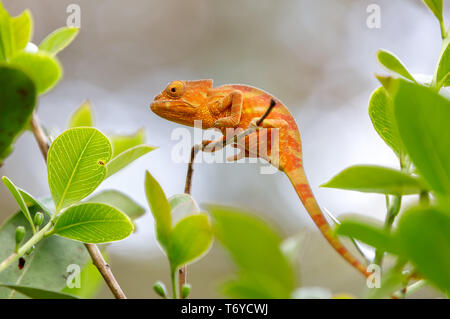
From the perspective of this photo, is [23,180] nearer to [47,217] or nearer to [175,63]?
[175,63]

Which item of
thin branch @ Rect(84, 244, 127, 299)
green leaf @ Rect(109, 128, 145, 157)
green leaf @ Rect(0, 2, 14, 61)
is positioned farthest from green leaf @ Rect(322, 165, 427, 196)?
green leaf @ Rect(109, 128, 145, 157)

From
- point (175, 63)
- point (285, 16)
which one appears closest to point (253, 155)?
point (175, 63)

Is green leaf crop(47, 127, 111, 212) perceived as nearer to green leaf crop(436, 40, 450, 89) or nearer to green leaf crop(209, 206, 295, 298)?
green leaf crop(209, 206, 295, 298)

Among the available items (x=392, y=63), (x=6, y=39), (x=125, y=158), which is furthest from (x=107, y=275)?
(x=392, y=63)

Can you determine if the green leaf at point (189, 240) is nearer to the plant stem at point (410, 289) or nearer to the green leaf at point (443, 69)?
the plant stem at point (410, 289)

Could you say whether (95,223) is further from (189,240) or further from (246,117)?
(246,117)

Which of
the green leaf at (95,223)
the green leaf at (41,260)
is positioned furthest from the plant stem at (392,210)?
the green leaf at (41,260)
